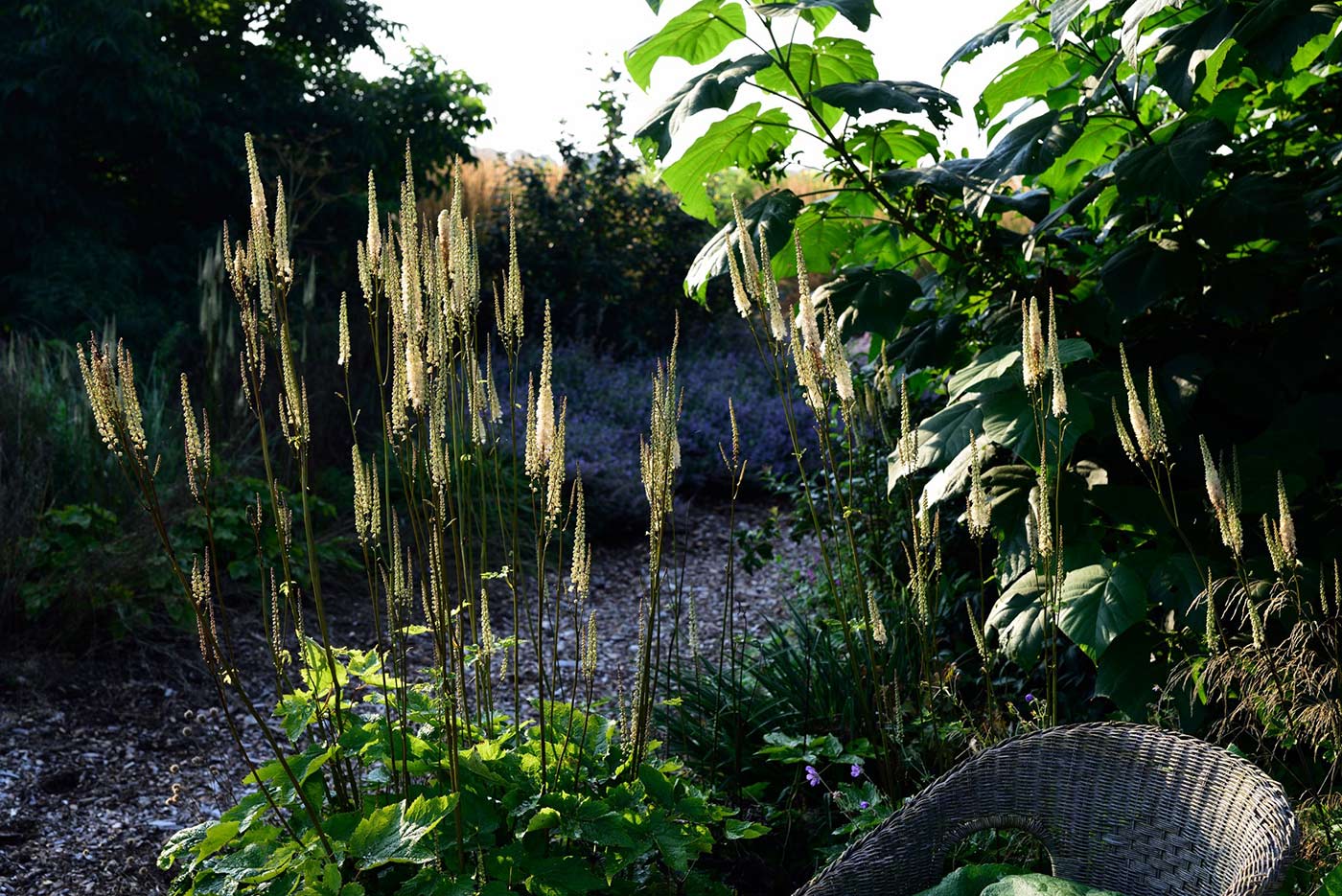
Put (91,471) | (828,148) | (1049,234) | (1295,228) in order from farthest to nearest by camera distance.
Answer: (91,471)
(1049,234)
(828,148)
(1295,228)

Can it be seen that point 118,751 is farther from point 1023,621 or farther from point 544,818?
point 1023,621

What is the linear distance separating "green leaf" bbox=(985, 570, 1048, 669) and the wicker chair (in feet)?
0.98

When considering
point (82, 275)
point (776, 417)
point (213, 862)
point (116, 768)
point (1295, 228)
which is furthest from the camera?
point (82, 275)

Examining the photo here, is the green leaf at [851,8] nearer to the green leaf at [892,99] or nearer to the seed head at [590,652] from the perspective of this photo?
the green leaf at [892,99]

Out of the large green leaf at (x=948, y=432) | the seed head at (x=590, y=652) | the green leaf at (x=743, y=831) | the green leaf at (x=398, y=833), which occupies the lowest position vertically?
the green leaf at (x=743, y=831)

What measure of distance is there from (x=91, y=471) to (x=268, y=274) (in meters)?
4.02

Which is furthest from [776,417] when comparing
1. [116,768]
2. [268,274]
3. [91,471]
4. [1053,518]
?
[268,274]

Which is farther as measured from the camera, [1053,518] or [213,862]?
[1053,518]

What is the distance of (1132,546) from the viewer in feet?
8.52

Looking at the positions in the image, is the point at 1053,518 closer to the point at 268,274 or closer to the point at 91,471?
the point at 268,274

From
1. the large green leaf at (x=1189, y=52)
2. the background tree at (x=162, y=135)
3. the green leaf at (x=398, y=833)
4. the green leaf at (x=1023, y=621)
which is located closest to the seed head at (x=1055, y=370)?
the green leaf at (x=1023, y=621)

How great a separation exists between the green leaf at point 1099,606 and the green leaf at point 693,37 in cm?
143

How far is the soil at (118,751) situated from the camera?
300 centimetres

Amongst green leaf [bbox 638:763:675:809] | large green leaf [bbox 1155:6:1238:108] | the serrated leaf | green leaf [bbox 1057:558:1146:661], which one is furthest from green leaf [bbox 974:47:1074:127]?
green leaf [bbox 638:763:675:809]
